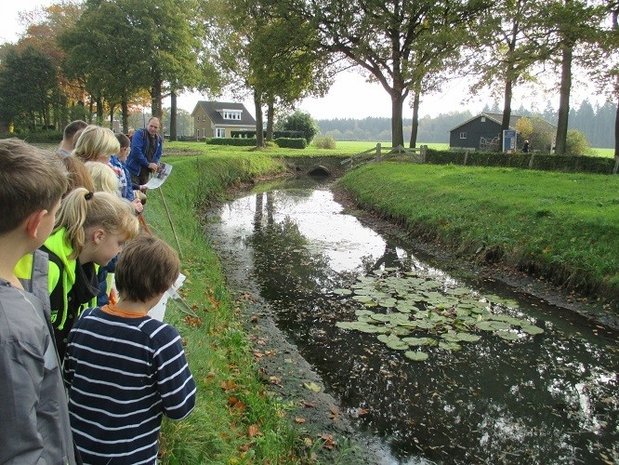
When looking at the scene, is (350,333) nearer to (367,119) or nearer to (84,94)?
(84,94)

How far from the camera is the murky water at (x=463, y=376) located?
4367 mm

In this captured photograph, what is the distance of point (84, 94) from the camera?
4781 centimetres

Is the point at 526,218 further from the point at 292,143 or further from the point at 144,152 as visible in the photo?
Answer: the point at 292,143

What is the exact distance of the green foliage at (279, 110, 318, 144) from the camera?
60062 millimetres

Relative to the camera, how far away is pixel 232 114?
252 feet

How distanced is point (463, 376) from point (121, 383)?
4.43 m

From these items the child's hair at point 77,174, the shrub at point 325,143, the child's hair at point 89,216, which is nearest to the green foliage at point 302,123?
the shrub at point 325,143

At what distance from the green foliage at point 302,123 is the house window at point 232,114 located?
18.3m

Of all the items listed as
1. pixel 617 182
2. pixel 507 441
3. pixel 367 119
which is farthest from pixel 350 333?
pixel 367 119

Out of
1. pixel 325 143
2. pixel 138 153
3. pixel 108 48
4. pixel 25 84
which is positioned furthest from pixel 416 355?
pixel 325 143

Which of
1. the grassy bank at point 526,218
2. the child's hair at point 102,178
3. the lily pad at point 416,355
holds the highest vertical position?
the child's hair at point 102,178

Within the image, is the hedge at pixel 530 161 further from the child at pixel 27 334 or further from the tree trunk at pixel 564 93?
the child at pixel 27 334

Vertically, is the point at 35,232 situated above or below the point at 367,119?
below

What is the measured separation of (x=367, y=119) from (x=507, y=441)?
520ft
